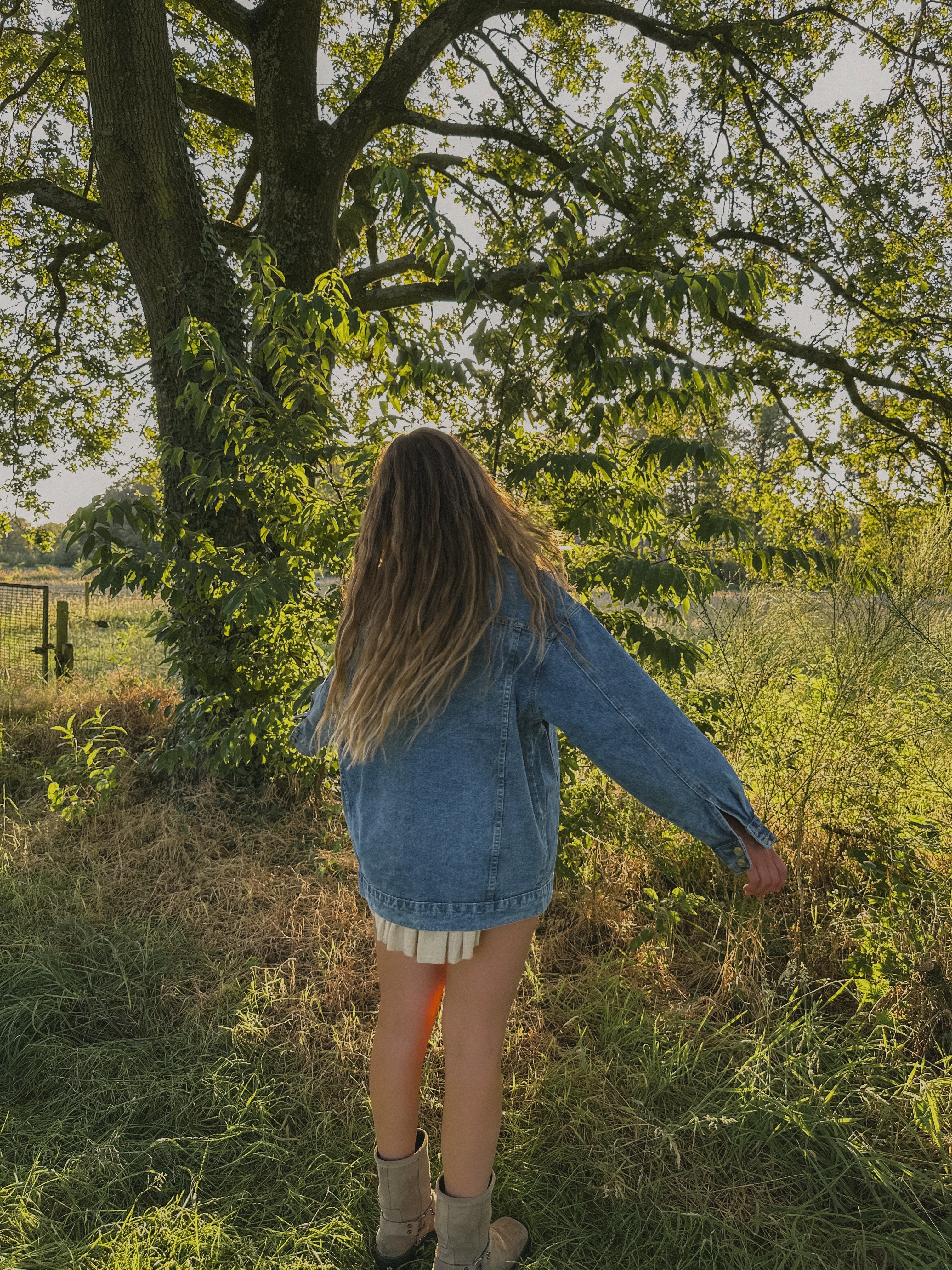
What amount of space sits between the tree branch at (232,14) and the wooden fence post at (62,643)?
18.4 ft

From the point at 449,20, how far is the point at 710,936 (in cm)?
666

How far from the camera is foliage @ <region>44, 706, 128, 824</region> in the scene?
3941 mm

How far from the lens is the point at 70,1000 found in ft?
9.61

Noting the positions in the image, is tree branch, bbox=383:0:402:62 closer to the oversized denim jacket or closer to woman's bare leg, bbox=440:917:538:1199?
the oversized denim jacket

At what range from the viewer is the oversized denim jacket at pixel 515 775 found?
1384 mm

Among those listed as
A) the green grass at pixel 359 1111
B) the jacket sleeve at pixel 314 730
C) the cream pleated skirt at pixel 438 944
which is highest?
the jacket sleeve at pixel 314 730

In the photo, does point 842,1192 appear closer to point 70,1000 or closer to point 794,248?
point 70,1000

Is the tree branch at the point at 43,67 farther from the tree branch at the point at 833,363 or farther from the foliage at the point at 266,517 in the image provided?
the tree branch at the point at 833,363

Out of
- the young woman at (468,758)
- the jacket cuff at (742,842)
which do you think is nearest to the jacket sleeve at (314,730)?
the young woman at (468,758)

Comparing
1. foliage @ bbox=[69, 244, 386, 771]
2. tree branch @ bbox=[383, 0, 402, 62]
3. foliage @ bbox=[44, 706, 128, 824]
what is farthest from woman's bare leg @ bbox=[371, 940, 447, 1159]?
tree branch @ bbox=[383, 0, 402, 62]

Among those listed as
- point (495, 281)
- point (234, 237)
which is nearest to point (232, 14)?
point (234, 237)

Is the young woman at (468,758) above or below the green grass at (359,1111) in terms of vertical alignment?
above

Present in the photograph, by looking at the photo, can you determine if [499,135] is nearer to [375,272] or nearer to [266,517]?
[375,272]

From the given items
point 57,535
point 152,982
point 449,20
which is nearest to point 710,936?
point 152,982
